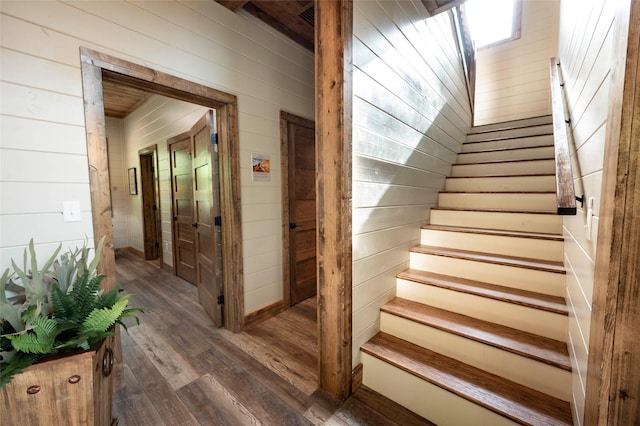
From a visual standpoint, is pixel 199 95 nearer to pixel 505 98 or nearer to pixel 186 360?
pixel 186 360

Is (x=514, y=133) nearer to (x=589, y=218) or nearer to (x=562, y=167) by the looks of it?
(x=562, y=167)

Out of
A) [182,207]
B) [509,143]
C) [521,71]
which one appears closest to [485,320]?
[509,143]

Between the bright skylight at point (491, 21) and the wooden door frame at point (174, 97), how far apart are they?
15.6 ft

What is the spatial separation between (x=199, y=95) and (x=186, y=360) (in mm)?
2165

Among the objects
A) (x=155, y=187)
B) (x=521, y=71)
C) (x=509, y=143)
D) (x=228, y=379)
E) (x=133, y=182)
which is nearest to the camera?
(x=228, y=379)

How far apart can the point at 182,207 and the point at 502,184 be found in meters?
4.17

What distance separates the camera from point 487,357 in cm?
147

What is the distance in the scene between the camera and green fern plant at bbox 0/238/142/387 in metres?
1.02

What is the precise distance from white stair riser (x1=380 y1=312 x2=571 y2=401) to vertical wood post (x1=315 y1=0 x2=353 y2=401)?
18.1 inches

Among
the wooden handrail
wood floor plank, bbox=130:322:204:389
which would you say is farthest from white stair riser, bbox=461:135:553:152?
wood floor plank, bbox=130:322:204:389

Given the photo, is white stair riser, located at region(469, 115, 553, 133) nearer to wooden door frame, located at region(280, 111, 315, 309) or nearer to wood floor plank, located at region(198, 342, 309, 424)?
wooden door frame, located at region(280, 111, 315, 309)

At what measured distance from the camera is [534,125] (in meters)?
3.43

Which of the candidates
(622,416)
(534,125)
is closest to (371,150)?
(622,416)

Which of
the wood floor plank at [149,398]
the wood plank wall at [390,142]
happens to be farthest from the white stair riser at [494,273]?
the wood floor plank at [149,398]
